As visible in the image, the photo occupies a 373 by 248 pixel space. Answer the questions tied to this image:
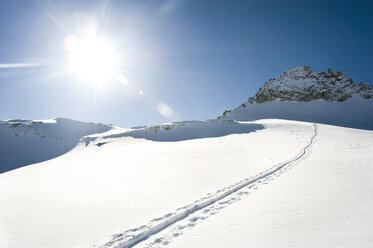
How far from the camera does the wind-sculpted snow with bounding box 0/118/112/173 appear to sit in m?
24.8

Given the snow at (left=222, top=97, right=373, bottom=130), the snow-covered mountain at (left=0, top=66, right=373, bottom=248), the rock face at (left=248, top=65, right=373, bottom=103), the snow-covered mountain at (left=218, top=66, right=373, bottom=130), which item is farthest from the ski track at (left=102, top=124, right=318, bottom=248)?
the rock face at (left=248, top=65, right=373, bottom=103)

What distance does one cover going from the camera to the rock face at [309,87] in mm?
63194

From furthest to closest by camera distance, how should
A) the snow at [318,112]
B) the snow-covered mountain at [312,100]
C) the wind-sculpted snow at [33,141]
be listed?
the snow-covered mountain at [312,100] → the snow at [318,112] → the wind-sculpted snow at [33,141]

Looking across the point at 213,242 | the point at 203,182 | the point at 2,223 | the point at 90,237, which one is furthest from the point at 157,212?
the point at 2,223

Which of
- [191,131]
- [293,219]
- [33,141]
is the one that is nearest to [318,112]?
[191,131]

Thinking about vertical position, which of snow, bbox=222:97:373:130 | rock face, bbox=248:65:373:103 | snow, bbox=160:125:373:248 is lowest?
snow, bbox=160:125:373:248

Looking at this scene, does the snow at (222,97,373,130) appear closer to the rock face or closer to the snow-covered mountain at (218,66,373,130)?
the snow-covered mountain at (218,66,373,130)

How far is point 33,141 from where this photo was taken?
2945cm

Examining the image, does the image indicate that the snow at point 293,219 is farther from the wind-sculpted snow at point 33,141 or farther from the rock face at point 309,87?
the rock face at point 309,87

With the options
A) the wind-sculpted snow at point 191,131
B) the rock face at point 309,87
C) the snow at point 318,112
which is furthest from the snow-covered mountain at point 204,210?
the rock face at point 309,87

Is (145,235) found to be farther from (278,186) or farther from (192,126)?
(192,126)

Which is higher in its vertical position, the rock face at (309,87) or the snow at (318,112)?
the rock face at (309,87)

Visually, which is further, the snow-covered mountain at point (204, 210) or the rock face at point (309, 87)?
the rock face at point (309, 87)

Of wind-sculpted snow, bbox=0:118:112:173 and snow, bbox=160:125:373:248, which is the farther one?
wind-sculpted snow, bbox=0:118:112:173
